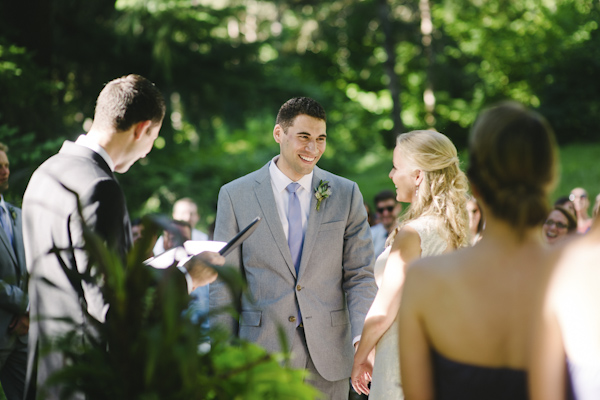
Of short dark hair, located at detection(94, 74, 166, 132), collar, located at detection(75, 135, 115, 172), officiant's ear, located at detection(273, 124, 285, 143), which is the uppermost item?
officiant's ear, located at detection(273, 124, 285, 143)

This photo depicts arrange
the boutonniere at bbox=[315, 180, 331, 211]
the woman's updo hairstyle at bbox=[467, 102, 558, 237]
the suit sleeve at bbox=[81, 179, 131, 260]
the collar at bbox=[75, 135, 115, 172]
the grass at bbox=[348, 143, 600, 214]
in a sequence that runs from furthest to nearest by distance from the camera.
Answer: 1. the grass at bbox=[348, 143, 600, 214]
2. the boutonniere at bbox=[315, 180, 331, 211]
3. the collar at bbox=[75, 135, 115, 172]
4. the suit sleeve at bbox=[81, 179, 131, 260]
5. the woman's updo hairstyle at bbox=[467, 102, 558, 237]

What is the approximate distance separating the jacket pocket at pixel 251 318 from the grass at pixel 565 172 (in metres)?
12.1

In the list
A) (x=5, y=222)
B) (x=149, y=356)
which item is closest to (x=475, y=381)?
(x=149, y=356)

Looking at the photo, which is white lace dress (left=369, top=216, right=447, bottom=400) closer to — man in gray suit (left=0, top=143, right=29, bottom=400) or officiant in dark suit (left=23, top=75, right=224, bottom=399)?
officiant in dark suit (left=23, top=75, right=224, bottom=399)

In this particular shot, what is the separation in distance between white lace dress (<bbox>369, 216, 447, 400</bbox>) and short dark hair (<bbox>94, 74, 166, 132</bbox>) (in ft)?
4.81

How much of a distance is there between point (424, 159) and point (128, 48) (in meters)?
8.44

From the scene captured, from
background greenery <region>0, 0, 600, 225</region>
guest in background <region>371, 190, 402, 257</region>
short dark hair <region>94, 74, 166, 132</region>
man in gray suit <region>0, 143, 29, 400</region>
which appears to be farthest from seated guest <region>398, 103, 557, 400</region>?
guest in background <region>371, 190, 402, 257</region>

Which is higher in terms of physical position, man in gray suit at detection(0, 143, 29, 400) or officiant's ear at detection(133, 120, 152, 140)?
officiant's ear at detection(133, 120, 152, 140)

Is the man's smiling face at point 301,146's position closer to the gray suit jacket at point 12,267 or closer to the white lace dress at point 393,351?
the white lace dress at point 393,351

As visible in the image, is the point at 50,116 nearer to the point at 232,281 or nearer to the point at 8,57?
the point at 8,57

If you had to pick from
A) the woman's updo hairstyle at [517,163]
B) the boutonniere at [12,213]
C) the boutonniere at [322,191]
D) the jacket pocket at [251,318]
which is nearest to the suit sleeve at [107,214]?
the woman's updo hairstyle at [517,163]

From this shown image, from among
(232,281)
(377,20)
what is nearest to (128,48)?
(232,281)

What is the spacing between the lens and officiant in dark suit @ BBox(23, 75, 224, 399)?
2246 mm

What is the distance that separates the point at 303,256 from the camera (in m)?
3.70
